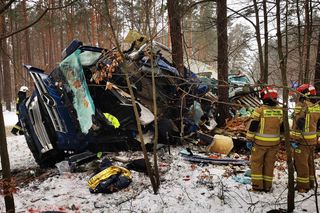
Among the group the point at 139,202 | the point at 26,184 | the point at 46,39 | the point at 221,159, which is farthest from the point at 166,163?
the point at 46,39

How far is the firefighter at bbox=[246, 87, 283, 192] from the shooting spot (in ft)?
14.7

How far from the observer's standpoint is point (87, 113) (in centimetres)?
537

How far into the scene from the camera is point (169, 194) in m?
4.50

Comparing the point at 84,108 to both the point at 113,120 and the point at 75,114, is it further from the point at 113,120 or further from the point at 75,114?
the point at 113,120

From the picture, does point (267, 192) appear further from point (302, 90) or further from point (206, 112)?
point (206, 112)

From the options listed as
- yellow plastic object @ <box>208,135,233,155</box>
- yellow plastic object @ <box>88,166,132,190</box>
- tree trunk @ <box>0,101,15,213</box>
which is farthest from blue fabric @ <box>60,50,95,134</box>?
yellow plastic object @ <box>208,135,233,155</box>

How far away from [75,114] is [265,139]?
3342 mm

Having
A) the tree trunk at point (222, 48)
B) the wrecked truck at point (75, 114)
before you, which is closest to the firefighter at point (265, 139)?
the wrecked truck at point (75, 114)

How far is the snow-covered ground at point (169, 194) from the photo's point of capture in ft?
13.6

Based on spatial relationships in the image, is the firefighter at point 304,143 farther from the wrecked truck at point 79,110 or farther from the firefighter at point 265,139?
the wrecked truck at point 79,110

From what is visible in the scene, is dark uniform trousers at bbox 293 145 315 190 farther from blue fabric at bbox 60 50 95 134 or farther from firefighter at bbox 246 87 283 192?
blue fabric at bbox 60 50 95 134

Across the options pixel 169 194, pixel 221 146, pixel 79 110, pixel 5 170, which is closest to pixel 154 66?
pixel 79 110

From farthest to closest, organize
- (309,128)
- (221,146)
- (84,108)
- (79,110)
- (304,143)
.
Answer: (221,146) < (79,110) < (84,108) < (309,128) < (304,143)

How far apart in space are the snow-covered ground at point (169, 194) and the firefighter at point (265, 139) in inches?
8.9
